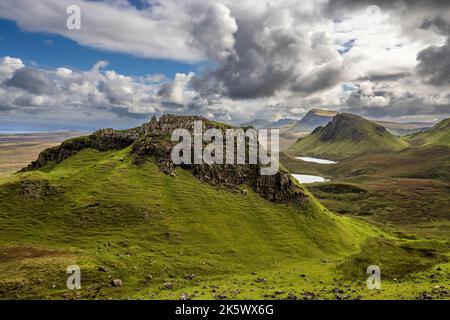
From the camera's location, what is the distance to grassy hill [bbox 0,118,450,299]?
64.1 metres

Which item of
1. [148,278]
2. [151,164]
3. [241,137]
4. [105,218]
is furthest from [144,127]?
[148,278]

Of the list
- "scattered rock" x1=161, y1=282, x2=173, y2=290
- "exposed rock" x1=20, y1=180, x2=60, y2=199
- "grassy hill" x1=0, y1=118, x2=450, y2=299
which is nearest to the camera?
"grassy hill" x1=0, y1=118, x2=450, y2=299

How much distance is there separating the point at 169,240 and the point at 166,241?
77 cm

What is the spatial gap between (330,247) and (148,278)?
164 ft

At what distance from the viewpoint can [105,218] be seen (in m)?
84.8

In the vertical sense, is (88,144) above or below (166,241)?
above
